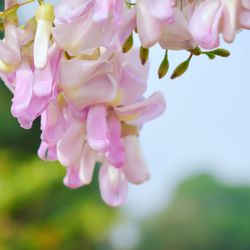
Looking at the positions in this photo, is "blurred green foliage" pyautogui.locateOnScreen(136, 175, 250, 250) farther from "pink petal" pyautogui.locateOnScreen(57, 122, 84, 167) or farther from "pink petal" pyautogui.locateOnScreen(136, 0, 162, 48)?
"pink petal" pyautogui.locateOnScreen(136, 0, 162, 48)

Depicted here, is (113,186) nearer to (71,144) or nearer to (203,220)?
(71,144)

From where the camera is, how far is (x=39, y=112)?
51 cm

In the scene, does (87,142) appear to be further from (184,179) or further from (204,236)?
(184,179)

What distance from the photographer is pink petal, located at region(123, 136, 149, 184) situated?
0.61m

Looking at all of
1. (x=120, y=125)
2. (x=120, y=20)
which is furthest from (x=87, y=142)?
(x=120, y=20)

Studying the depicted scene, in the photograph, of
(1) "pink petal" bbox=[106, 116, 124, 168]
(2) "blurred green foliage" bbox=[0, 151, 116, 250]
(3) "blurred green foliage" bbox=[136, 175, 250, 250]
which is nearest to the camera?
(1) "pink petal" bbox=[106, 116, 124, 168]

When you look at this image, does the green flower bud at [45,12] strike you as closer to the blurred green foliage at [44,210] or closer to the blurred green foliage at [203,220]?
the blurred green foliage at [44,210]

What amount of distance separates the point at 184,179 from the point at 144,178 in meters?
11.9

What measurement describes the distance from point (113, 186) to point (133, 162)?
0.09 feet

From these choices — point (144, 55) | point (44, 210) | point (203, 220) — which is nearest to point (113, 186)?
point (144, 55)

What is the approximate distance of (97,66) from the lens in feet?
1.75

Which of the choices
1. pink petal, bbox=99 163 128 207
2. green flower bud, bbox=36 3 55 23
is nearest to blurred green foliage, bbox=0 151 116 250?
pink petal, bbox=99 163 128 207

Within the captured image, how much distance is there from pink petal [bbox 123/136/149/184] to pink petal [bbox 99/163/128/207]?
1 cm

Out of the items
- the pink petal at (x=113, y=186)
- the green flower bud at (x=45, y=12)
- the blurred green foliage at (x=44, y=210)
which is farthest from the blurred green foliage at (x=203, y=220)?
the green flower bud at (x=45, y=12)
